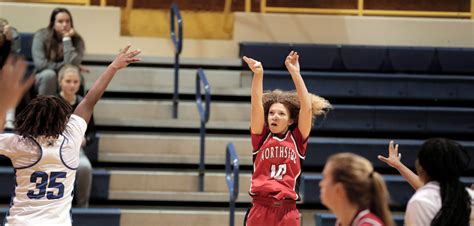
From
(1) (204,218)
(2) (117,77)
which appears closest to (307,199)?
(1) (204,218)

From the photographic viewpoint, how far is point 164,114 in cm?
840

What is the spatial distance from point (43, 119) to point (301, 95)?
5.20 feet

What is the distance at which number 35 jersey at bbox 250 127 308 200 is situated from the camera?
521 centimetres

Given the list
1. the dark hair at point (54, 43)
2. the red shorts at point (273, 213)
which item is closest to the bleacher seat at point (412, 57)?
the dark hair at point (54, 43)

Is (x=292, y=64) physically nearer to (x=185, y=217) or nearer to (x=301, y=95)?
(x=301, y=95)

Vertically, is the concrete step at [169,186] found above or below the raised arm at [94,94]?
below

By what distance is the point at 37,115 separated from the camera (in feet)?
14.1

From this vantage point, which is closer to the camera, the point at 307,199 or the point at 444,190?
the point at 444,190

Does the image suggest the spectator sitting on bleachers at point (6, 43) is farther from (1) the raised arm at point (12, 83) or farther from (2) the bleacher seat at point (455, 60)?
(2) the bleacher seat at point (455, 60)

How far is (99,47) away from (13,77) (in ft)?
17.1

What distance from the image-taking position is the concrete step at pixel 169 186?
24.9 feet

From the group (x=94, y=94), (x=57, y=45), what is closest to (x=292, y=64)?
(x=94, y=94)

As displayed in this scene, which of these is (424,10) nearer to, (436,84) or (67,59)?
(436,84)

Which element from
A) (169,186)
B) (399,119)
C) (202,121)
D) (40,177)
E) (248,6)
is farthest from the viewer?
(248,6)
